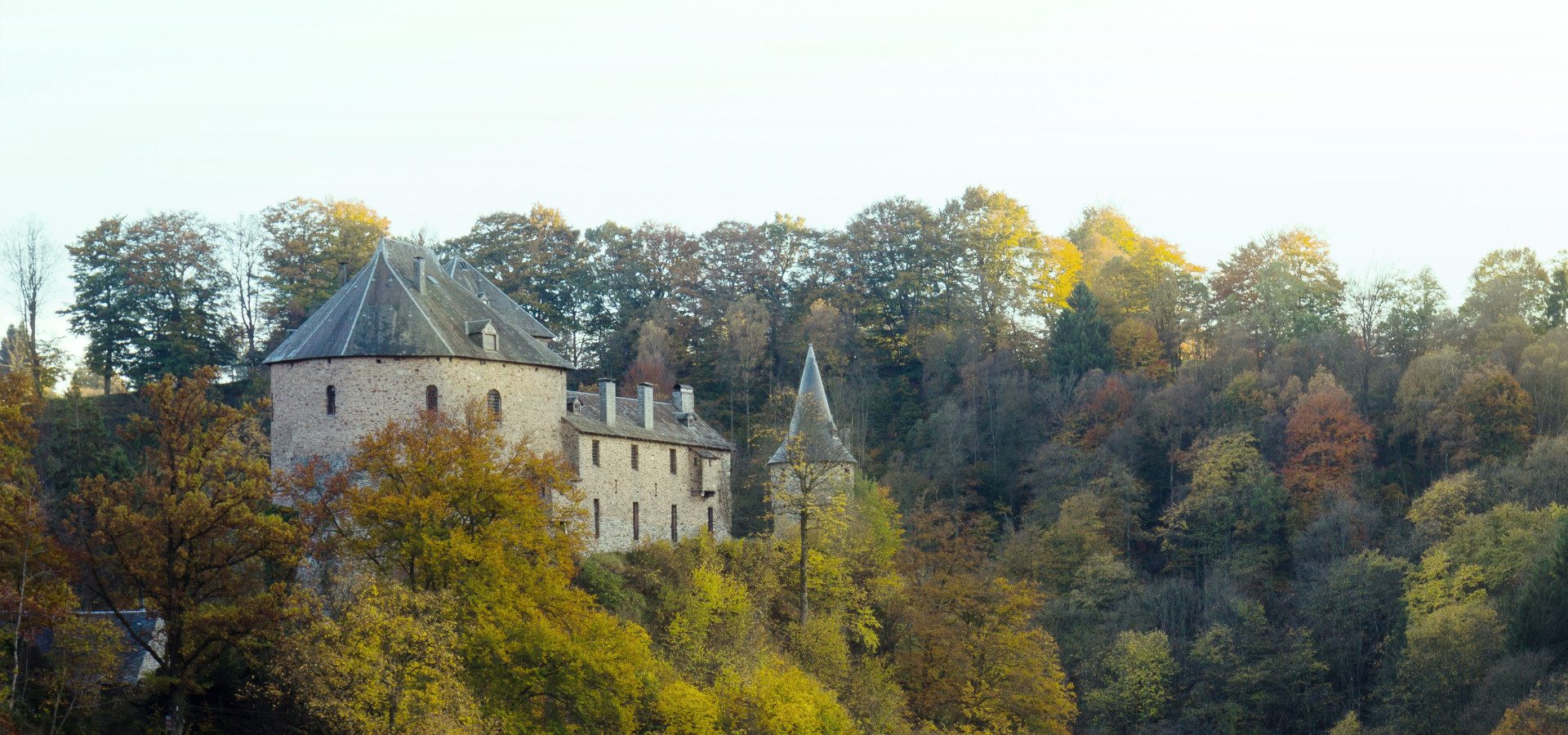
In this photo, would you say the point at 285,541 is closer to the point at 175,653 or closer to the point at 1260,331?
the point at 175,653

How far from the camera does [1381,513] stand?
55.9 meters

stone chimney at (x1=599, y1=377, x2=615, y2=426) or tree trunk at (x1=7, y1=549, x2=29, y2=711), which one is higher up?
stone chimney at (x1=599, y1=377, x2=615, y2=426)

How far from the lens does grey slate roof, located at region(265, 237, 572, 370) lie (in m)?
39.7

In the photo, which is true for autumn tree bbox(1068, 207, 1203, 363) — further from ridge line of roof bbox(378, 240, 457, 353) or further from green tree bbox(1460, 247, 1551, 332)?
ridge line of roof bbox(378, 240, 457, 353)

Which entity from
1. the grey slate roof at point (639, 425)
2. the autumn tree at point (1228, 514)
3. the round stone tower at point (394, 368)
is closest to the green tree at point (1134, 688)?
the autumn tree at point (1228, 514)

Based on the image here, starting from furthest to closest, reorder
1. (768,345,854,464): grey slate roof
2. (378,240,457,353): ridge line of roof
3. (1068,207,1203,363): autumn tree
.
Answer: (1068,207,1203,363): autumn tree → (768,345,854,464): grey slate roof → (378,240,457,353): ridge line of roof

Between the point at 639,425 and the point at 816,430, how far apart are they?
23.2 feet

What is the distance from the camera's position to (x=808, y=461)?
47.2 metres

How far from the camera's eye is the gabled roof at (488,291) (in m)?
46.8

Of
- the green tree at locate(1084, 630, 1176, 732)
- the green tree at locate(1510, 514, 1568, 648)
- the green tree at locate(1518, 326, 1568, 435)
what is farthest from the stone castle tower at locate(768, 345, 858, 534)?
the green tree at locate(1518, 326, 1568, 435)

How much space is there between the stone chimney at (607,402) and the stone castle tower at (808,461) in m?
4.84

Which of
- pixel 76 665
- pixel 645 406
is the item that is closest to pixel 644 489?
pixel 645 406

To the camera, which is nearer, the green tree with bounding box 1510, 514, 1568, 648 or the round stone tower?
the round stone tower

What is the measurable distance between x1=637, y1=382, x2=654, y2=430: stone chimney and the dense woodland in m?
4.13
